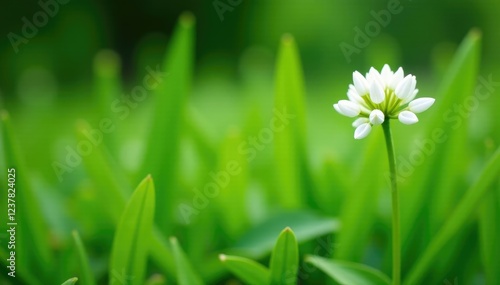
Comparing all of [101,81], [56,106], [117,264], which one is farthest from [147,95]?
[117,264]

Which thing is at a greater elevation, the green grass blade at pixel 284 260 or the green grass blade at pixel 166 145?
the green grass blade at pixel 166 145

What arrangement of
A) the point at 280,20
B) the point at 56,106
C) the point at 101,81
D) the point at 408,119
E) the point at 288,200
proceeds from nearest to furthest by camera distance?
the point at 408,119
the point at 288,200
the point at 101,81
the point at 56,106
the point at 280,20

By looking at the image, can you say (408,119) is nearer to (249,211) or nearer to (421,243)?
(421,243)

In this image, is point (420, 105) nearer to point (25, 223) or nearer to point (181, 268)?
point (181, 268)

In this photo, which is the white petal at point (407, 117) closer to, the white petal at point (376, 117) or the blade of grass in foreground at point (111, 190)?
the white petal at point (376, 117)

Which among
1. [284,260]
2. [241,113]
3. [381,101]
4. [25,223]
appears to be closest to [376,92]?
[381,101]

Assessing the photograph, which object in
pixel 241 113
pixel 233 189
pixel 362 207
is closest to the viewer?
pixel 362 207

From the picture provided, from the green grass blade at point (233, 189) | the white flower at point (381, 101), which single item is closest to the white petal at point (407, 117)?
the white flower at point (381, 101)
